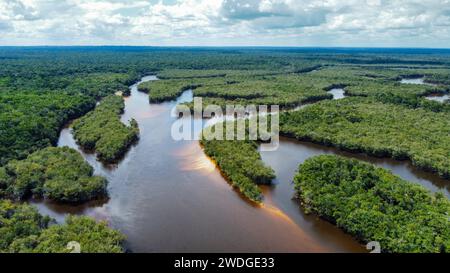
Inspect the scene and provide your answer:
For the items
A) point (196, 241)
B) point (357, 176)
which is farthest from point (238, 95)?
point (196, 241)

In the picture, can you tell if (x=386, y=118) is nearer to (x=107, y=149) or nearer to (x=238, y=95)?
(x=238, y=95)

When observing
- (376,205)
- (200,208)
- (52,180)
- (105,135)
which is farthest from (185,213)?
(105,135)

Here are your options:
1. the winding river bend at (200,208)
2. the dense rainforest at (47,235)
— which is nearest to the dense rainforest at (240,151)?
the dense rainforest at (47,235)

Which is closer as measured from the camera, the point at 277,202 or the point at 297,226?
the point at 297,226

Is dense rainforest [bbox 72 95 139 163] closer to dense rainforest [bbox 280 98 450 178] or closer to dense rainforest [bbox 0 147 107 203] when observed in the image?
dense rainforest [bbox 0 147 107 203]

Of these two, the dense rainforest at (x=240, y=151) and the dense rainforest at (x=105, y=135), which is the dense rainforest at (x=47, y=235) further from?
the dense rainforest at (x=105, y=135)

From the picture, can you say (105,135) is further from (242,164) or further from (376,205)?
(376,205)
